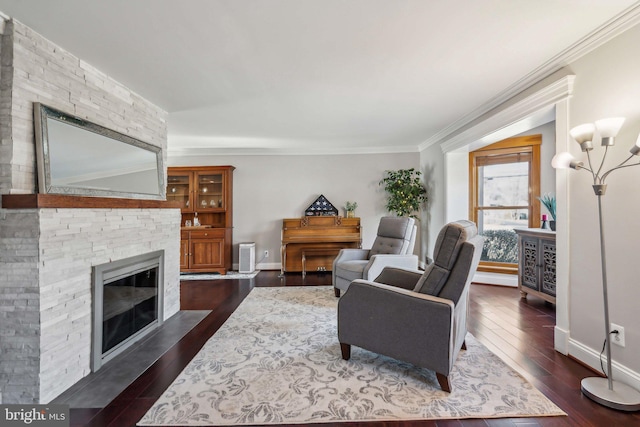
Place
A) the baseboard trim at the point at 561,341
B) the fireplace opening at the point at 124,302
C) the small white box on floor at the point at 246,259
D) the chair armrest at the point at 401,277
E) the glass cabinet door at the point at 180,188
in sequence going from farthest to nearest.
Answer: the glass cabinet door at the point at 180,188 < the small white box on floor at the point at 246,259 < the chair armrest at the point at 401,277 < the baseboard trim at the point at 561,341 < the fireplace opening at the point at 124,302

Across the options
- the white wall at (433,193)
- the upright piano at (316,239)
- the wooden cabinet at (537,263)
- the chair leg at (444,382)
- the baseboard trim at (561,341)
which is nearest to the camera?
the chair leg at (444,382)

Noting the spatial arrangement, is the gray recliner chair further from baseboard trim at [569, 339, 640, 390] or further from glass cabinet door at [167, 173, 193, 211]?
glass cabinet door at [167, 173, 193, 211]

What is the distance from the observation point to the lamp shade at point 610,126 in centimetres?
169

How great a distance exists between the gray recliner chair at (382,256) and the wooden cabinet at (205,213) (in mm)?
2475

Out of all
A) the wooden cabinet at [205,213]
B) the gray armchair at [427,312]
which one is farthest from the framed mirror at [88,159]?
the wooden cabinet at [205,213]

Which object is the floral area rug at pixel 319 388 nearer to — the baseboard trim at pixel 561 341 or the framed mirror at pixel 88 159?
the baseboard trim at pixel 561 341

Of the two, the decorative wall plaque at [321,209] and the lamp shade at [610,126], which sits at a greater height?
the lamp shade at [610,126]

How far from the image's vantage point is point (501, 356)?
7.43ft

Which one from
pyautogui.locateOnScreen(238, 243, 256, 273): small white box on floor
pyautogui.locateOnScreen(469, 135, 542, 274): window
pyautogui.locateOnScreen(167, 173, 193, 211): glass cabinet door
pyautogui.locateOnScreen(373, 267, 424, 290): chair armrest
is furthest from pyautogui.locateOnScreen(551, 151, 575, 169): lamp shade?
pyautogui.locateOnScreen(167, 173, 193, 211): glass cabinet door

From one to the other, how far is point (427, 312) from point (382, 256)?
1640 mm

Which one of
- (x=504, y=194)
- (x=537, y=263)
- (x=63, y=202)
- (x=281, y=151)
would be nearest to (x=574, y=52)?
(x=537, y=263)

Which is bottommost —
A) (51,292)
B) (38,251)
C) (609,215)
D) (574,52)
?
(51,292)

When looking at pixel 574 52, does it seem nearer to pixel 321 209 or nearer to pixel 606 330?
pixel 606 330

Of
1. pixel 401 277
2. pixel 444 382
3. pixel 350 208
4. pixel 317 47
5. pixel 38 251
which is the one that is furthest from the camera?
pixel 350 208
